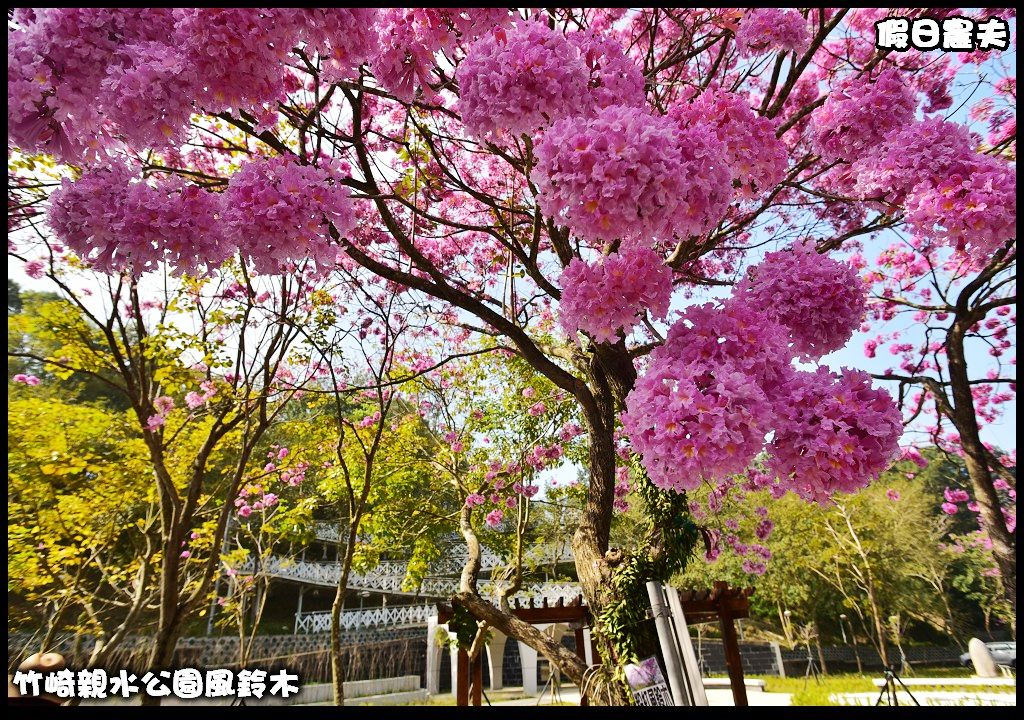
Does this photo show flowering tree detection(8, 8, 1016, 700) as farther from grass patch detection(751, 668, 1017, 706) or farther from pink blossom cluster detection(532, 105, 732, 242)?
grass patch detection(751, 668, 1017, 706)

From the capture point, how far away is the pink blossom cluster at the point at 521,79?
5.28 feet

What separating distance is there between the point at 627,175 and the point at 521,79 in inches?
19.1

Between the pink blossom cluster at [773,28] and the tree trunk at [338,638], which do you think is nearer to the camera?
the pink blossom cluster at [773,28]

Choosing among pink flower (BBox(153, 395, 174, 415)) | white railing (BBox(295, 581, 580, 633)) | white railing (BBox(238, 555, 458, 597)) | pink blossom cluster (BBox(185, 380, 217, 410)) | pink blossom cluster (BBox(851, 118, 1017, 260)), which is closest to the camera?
pink blossom cluster (BBox(851, 118, 1017, 260))

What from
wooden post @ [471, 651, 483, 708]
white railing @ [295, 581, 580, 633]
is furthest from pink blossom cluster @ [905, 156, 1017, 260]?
white railing @ [295, 581, 580, 633]

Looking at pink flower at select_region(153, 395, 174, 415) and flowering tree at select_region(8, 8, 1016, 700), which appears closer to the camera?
flowering tree at select_region(8, 8, 1016, 700)

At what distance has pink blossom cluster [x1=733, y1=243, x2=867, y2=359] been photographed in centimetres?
177

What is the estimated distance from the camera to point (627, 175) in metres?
1.40

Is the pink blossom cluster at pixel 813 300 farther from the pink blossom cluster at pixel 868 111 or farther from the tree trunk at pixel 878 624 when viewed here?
the tree trunk at pixel 878 624

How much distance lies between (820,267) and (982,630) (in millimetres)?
24956

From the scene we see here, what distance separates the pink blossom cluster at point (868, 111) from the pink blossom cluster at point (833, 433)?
58.9 inches

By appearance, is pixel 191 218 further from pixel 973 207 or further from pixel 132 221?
pixel 973 207

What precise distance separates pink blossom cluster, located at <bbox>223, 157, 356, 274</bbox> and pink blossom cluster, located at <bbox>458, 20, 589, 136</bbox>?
0.53m

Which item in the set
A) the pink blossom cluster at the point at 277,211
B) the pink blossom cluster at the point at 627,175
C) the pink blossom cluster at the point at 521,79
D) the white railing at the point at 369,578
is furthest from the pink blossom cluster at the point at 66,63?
the white railing at the point at 369,578
